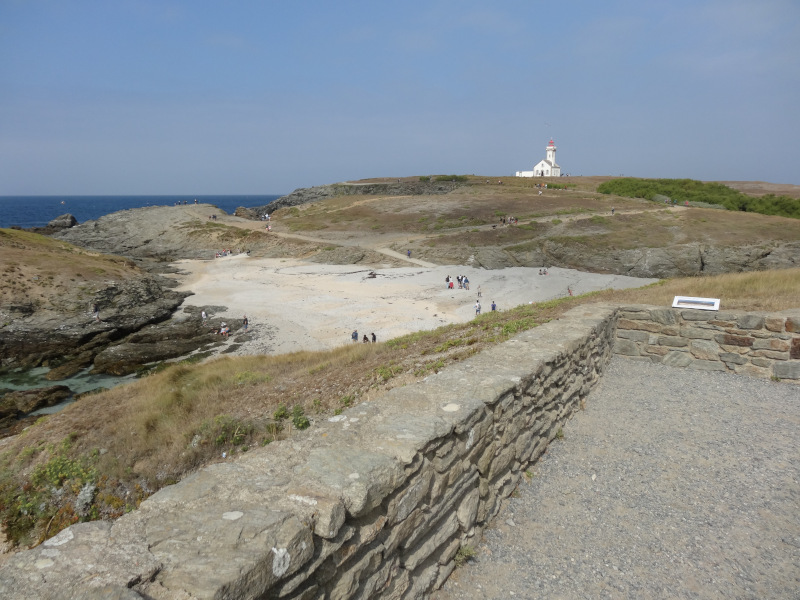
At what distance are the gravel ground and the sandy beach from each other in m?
18.4

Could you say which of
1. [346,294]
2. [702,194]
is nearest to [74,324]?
[346,294]

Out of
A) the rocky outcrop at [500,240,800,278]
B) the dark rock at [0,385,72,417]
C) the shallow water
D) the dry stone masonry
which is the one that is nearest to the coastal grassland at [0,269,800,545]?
the dry stone masonry

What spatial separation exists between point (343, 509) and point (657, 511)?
3.79m

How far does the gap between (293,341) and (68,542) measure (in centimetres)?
2238

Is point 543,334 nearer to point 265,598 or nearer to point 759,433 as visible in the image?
point 759,433

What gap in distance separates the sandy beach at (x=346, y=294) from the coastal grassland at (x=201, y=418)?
1219 centimetres

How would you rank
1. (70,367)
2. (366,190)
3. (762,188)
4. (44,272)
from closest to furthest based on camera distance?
(70,367)
(44,272)
(762,188)
(366,190)

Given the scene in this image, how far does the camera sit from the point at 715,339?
8531 millimetres

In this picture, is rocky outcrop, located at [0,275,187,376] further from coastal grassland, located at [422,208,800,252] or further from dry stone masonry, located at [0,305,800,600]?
coastal grassland, located at [422,208,800,252]

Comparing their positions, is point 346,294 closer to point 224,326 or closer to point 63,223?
point 224,326

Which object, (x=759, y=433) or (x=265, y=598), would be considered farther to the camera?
(x=759, y=433)

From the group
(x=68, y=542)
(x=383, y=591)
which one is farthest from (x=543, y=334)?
(x=68, y=542)

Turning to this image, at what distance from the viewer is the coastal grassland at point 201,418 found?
7.68m

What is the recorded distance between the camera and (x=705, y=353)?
8617 mm
